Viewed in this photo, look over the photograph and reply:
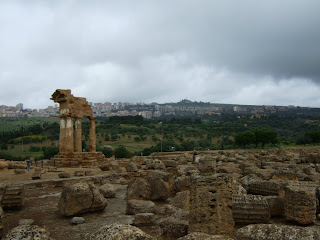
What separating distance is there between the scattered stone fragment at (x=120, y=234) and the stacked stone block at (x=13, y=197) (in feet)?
23.0

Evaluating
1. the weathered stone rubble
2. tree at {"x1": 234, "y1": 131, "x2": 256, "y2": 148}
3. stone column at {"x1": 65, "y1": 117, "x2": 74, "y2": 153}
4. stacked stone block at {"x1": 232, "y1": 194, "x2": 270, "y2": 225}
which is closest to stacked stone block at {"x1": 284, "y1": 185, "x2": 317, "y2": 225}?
the weathered stone rubble

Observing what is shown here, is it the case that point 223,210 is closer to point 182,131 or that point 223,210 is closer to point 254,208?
point 254,208

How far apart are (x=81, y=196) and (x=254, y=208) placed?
461cm

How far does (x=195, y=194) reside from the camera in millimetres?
6195

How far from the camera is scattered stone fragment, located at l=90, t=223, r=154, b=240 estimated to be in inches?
127

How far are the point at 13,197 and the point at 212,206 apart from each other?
6.53 meters

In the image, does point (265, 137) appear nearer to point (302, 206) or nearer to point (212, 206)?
point (302, 206)

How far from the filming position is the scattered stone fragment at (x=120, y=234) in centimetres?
324

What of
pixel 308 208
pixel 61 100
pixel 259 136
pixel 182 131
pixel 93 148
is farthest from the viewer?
pixel 182 131

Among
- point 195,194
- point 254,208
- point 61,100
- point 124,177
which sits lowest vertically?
point 124,177

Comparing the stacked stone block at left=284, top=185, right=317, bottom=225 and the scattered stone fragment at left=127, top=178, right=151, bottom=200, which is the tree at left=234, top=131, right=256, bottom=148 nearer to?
the scattered stone fragment at left=127, top=178, right=151, bottom=200

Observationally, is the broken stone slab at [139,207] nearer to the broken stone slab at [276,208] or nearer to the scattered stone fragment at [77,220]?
the scattered stone fragment at [77,220]

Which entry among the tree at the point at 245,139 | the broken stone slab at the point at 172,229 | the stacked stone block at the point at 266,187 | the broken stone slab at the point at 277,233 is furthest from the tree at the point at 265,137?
the broken stone slab at the point at 277,233

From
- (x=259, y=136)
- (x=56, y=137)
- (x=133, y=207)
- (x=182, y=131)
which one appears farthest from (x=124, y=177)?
(x=182, y=131)
